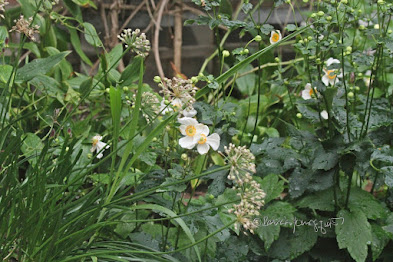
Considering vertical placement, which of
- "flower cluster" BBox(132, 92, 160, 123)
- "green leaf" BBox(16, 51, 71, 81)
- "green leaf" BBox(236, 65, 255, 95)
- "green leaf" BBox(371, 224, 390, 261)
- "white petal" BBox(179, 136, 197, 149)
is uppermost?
"flower cluster" BBox(132, 92, 160, 123)

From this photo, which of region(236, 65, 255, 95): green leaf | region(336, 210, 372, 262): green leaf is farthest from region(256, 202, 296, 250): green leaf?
region(236, 65, 255, 95): green leaf

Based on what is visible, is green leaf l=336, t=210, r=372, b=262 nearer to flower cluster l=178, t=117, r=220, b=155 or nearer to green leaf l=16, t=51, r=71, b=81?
flower cluster l=178, t=117, r=220, b=155

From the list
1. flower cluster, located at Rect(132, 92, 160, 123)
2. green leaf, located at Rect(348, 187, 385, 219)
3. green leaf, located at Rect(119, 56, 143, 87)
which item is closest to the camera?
flower cluster, located at Rect(132, 92, 160, 123)

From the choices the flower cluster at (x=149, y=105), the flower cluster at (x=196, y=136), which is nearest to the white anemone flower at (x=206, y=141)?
the flower cluster at (x=196, y=136)

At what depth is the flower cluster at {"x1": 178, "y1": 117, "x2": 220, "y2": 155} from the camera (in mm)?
1503

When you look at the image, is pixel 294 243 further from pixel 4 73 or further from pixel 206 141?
pixel 4 73

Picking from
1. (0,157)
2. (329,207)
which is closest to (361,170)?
(329,207)

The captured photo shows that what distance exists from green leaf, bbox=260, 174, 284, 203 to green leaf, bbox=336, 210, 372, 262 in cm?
19

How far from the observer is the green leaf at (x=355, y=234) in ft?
5.42

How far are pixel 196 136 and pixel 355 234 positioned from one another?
55 centimetres

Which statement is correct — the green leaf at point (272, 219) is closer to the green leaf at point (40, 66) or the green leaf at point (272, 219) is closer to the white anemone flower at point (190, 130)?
the white anemone flower at point (190, 130)

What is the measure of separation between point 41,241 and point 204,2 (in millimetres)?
692

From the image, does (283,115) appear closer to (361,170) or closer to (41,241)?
(361,170)

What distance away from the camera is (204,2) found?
151cm
